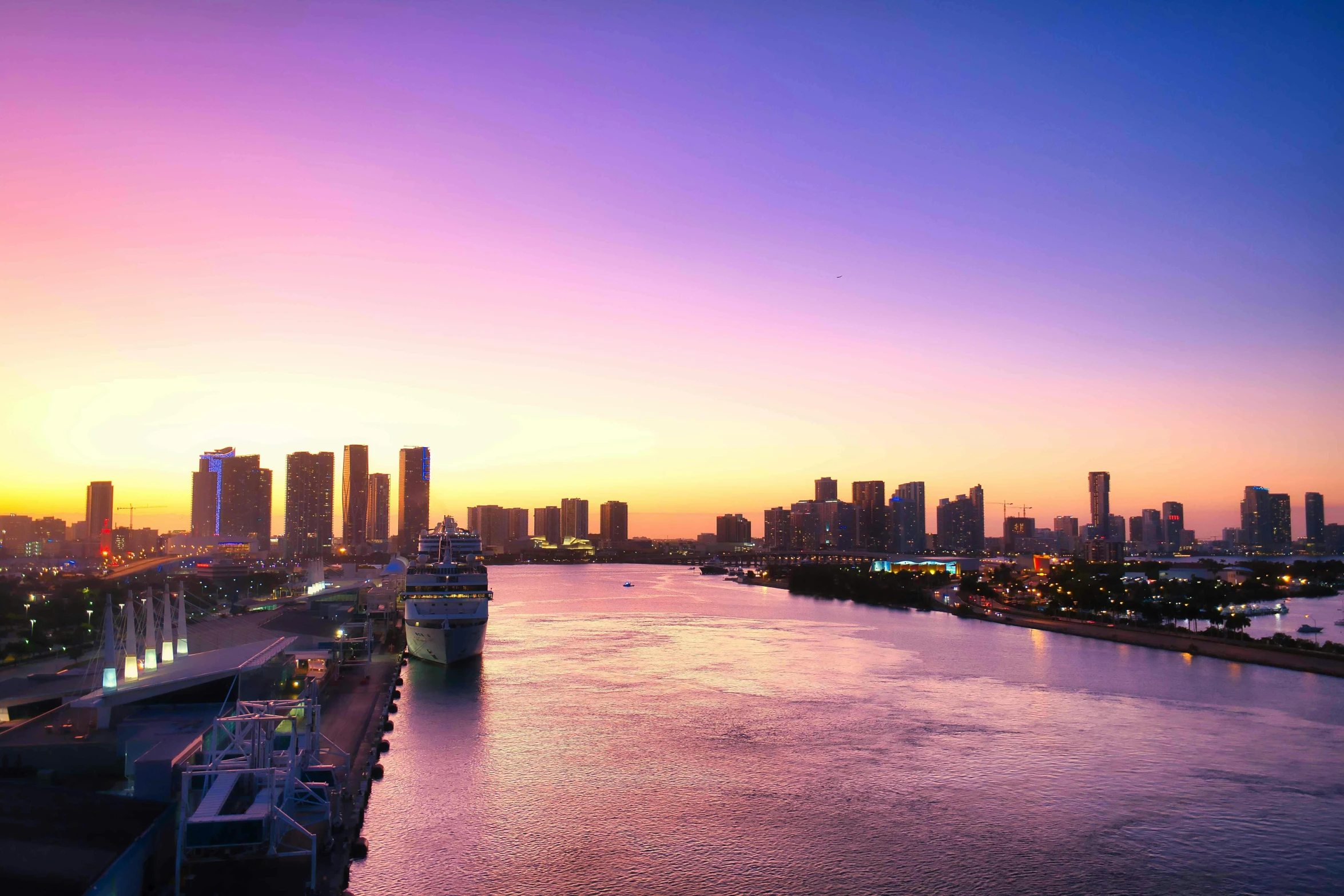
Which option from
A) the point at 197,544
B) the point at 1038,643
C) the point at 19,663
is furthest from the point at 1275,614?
the point at 197,544

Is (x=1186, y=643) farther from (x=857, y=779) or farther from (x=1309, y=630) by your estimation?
(x=857, y=779)

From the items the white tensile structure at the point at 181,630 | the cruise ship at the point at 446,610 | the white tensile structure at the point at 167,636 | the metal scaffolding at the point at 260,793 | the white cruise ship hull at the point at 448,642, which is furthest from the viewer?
the cruise ship at the point at 446,610

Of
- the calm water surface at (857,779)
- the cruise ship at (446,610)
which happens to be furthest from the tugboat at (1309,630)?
the cruise ship at (446,610)

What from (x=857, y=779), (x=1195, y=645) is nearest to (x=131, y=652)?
(x=857, y=779)

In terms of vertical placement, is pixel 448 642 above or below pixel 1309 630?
above

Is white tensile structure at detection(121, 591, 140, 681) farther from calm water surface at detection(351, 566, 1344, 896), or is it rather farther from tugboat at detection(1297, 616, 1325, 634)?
tugboat at detection(1297, 616, 1325, 634)

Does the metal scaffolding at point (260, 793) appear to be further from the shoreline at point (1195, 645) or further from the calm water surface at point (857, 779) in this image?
the shoreline at point (1195, 645)
